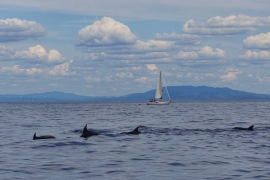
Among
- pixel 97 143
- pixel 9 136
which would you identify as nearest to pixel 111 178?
pixel 97 143

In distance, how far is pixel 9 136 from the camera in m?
42.8

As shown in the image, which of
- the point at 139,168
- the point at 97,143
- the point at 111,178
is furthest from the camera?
the point at 97,143

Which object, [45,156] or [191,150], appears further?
[191,150]

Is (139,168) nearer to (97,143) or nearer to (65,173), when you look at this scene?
(65,173)

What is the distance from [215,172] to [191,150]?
8.19m

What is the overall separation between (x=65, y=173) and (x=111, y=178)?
260 centimetres

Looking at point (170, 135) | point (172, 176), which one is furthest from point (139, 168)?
point (170, 135)

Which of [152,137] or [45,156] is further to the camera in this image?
[152,137]

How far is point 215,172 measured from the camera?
2344 centimetres

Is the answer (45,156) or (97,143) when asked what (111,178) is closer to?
(45,156)

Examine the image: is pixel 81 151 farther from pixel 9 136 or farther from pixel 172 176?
pixel 9 136

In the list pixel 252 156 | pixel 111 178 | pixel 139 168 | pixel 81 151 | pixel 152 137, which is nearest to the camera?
pixel 111 178

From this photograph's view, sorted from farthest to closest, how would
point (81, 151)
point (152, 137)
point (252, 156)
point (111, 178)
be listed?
point (152, 137) → point (81, 151) → point (252, 156) → point (111, 178)

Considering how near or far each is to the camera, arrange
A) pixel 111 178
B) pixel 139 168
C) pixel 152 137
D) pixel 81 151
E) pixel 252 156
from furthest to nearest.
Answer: pixel 152 137 < pixel 81 151 < pixel 252 156 < pixel 139 168 < pixel 111 178
